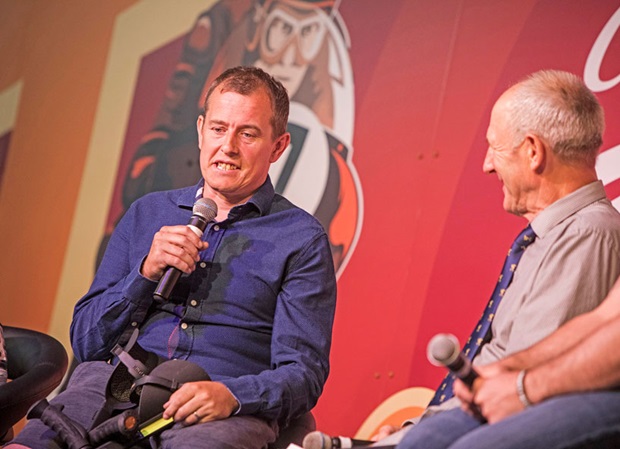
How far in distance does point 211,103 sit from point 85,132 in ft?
8.02

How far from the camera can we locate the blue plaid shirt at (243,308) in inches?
90.3

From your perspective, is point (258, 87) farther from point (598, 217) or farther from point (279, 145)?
point (598, 217)

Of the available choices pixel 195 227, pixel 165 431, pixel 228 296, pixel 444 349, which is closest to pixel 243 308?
pixel 228 296

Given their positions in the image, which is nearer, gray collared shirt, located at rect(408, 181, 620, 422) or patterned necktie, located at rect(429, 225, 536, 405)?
gray collared shirt, located at rect(408, 181, 620, 422)

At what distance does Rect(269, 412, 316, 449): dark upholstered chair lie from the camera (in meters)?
2.25

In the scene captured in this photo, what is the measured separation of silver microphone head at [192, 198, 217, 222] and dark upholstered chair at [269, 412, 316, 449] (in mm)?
589

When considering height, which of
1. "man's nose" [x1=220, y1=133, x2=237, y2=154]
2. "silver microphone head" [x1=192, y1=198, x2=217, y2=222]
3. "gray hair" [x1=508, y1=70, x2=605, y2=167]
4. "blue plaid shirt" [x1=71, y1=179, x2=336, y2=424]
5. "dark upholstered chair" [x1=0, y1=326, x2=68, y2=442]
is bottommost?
"dark upholstered chair" [x1=0, y1=326, x2=68, y2=442]

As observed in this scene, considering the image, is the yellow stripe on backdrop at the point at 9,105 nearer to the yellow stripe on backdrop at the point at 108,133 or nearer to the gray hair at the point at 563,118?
the yellow stripe on backdrop at the point at 108,133

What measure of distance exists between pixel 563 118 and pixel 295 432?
105cm

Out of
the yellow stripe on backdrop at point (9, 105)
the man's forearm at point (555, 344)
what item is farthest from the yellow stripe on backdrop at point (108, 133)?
the man's forearm at point (555, 344)

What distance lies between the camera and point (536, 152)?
210cm

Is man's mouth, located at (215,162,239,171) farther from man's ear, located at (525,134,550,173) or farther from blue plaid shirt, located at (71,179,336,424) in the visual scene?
man's ear, located at (525,134,550,173)

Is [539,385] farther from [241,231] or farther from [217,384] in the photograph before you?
[241,231]

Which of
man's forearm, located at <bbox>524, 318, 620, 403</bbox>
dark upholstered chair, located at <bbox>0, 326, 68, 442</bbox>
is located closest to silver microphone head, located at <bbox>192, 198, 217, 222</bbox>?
dark upholstered chair, located at <bbox>0, 326, 68, 442</bbox>
